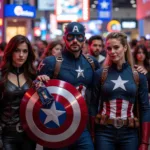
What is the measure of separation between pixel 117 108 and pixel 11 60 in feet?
3.55

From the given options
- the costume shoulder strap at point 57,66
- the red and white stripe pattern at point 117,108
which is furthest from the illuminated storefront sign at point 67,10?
the red and white stripe pattern at point 117,108

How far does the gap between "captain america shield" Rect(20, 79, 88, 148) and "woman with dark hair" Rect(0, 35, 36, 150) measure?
0.84 feet

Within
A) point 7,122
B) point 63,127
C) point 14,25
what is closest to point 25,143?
point 7,122

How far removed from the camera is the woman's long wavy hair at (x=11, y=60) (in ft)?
12.3

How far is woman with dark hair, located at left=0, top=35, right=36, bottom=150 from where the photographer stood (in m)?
3.61

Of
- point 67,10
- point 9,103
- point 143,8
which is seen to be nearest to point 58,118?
point 9,103

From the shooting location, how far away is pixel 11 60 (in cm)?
384

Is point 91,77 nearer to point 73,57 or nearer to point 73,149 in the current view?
point 73,57

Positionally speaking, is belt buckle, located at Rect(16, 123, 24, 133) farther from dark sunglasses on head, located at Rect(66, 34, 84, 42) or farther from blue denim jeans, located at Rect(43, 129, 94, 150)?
dark sunglasses on head, located at Rect(66, 34, 84, 42)

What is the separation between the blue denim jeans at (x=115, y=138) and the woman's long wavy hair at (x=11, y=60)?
83 centimetres

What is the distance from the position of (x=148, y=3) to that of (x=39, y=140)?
16.5 metres

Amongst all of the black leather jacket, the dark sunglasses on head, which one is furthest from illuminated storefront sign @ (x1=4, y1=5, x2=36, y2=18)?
the black leather jacket

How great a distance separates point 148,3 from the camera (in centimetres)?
1900

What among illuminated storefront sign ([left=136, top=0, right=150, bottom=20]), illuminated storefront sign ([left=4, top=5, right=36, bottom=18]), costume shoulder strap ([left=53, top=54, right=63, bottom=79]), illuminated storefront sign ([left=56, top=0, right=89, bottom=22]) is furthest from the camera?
illuminated storefront sign ([left=56, top=0, right=89, bottom=22])
